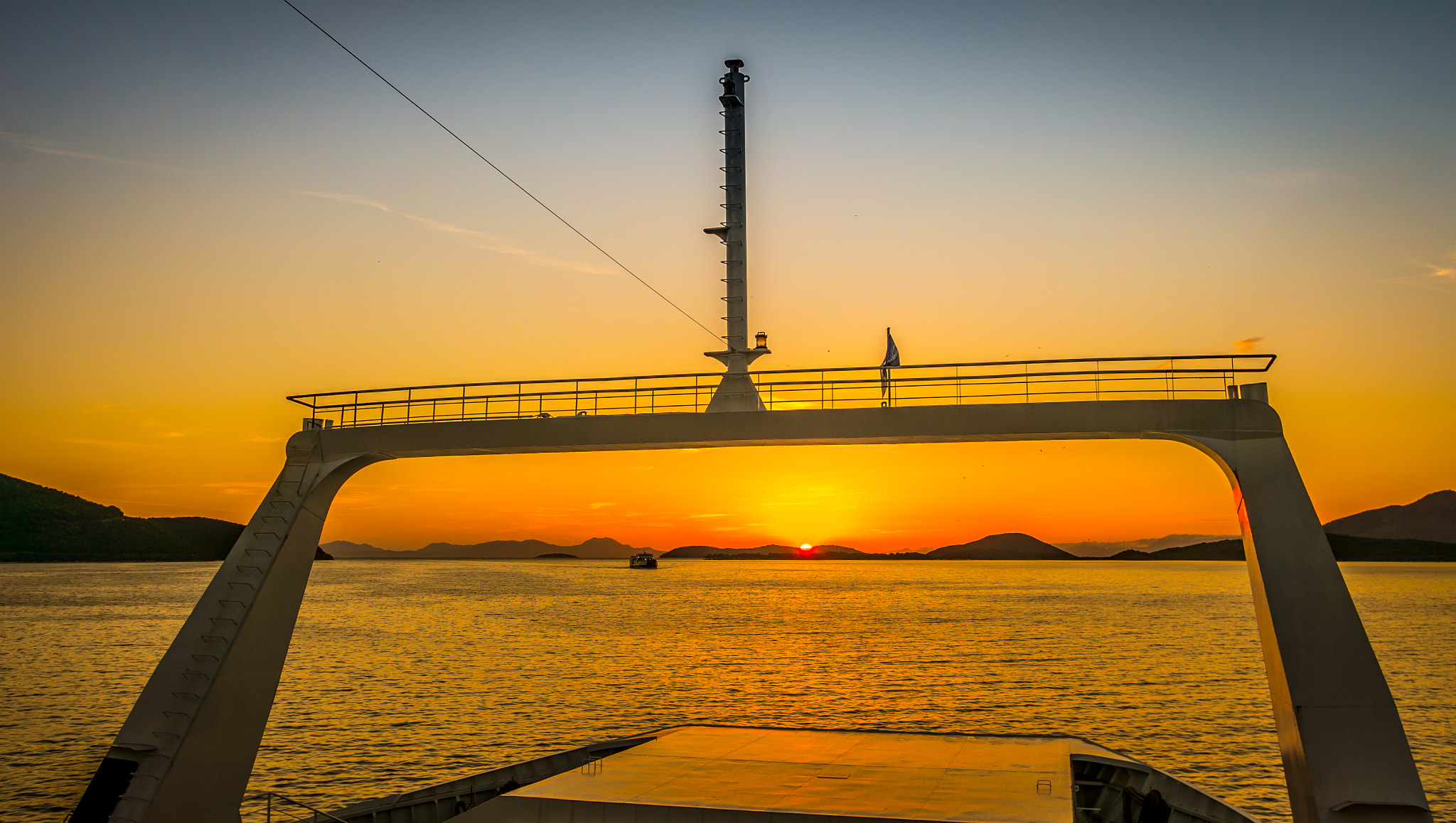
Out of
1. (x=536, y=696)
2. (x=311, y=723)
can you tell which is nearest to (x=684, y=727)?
(x=311, y=723)

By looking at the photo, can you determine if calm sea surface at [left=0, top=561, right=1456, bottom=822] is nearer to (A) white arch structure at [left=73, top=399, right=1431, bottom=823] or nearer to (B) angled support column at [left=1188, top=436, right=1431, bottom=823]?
(A) white arch structure at [left=73, top=399, right=1431, bottom=823]

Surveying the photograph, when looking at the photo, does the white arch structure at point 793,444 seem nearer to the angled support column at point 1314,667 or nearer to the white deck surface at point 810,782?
the angled support column at point 1314,667

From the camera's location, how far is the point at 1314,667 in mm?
15438

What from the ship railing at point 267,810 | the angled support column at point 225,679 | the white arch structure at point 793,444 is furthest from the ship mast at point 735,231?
the ship railing at point 267,810

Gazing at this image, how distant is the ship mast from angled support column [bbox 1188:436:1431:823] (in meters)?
10.9

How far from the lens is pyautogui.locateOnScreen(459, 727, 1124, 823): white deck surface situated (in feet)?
55.3

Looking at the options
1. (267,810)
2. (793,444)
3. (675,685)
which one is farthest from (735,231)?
(675,685)

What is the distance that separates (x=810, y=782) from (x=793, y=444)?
6782 millimetres

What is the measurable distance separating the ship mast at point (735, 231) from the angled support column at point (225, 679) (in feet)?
28.7

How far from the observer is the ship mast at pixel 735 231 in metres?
23.6

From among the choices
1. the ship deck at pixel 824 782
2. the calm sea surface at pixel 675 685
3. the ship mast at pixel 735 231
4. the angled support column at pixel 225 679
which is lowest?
the calm sea surface at pixel 675 685

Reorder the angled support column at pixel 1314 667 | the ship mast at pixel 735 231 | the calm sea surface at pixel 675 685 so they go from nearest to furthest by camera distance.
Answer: the angled support column at pixel 1314 667 < the ship mast at pixel 735 231 < the calm sea surface at pixel 675 685

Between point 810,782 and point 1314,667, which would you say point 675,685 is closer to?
point 810,782

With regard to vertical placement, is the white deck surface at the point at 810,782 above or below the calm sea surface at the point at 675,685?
above
